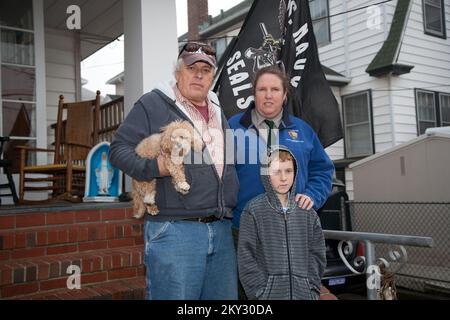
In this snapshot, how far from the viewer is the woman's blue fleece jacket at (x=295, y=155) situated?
6.71ft

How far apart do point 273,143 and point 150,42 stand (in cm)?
226

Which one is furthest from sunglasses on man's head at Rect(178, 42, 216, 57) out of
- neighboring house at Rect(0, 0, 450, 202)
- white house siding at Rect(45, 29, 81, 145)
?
white house siding at Rect(45, 29, 81, 145)

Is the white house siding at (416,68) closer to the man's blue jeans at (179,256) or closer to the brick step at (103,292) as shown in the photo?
the brick step at (103,292)

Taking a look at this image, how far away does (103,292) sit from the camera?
2.72 metres

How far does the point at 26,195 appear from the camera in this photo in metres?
5.07

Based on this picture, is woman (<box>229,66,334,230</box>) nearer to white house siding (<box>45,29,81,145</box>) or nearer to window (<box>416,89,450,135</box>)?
white house siding (<box>45,29,81,145</box>)

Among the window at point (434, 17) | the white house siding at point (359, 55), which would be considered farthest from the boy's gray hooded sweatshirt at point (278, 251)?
the window at point (434, 17)

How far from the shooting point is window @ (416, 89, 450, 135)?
8.86 m

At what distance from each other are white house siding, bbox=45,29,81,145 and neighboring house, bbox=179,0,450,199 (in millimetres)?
2696

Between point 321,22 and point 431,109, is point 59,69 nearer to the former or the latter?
point 321,22

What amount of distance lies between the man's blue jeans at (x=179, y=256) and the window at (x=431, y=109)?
319 inches

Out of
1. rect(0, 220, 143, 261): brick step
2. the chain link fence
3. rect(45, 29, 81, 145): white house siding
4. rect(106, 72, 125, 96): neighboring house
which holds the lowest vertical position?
the chain link fence

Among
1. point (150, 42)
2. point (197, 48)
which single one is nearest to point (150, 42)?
point (150, 42)

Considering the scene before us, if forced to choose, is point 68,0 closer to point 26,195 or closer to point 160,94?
point 26,195
